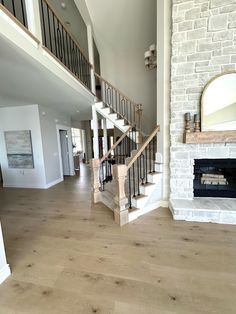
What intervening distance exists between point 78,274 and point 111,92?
19.6 feet

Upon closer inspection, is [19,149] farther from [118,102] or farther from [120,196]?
[120,196]

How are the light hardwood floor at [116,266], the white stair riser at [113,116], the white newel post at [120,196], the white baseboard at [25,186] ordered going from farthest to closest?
the white stair riser at [113,116], the white baseboard at [25,186], the white newel post at [120,196], the light hardwood floor at [116,266]

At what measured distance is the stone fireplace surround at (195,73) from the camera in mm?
2654

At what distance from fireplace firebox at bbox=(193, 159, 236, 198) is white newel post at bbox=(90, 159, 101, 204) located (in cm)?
202

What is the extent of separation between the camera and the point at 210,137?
111 inches

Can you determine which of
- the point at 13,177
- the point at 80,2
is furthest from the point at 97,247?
the point at 80,2

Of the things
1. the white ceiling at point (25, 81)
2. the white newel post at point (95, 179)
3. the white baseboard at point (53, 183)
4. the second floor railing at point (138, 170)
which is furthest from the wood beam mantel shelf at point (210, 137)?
the white baseboard at point (53, 183)

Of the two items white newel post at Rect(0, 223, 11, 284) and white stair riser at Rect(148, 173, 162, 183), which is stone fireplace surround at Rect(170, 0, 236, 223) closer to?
white stair riser at Rect(148, 173, 162, 183)

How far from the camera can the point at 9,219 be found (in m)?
3.08

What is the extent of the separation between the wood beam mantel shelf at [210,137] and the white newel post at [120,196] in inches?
50.1

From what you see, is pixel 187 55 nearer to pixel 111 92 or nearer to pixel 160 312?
pixel 160 312

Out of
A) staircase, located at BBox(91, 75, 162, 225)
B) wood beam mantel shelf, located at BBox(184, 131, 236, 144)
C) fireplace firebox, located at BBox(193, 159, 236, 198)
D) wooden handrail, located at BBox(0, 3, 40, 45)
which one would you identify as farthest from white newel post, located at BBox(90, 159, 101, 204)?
wooden handrail, located at BBox(0, 3, 40, 45)

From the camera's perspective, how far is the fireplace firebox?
10.2 ft

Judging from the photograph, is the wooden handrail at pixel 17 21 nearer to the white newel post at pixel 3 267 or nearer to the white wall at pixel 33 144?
the white newel post at pixel 3 267
